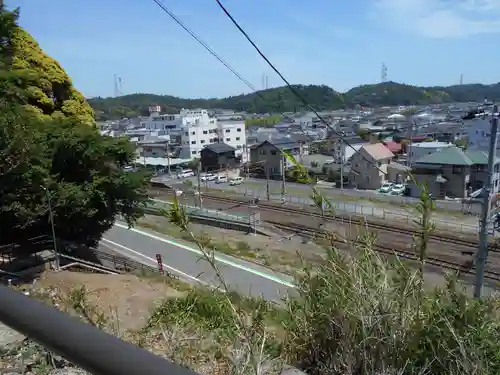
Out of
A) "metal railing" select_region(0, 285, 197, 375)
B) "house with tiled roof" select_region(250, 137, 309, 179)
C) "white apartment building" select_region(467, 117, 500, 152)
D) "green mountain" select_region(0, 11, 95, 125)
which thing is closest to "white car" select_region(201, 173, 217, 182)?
"house with tiled roof" select_region(250, 137, 309, 179)

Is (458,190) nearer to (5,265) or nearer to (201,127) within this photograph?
(5,265)

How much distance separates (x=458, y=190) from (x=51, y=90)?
55.5 ft

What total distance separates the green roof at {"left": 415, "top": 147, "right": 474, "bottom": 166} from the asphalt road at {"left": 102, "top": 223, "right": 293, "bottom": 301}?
42.1ft

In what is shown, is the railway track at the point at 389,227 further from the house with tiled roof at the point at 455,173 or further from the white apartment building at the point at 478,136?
the white apartment building at the point at 478,136

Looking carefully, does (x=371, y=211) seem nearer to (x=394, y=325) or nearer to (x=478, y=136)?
(x=478, y=136)

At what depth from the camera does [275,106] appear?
181 inches

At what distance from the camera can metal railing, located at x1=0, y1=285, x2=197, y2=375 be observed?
1.40 feet

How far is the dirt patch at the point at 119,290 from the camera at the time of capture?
4.85 m

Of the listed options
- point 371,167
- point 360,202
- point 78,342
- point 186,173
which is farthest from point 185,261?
point 186,173

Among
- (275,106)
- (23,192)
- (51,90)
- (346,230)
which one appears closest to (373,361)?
(346,230)

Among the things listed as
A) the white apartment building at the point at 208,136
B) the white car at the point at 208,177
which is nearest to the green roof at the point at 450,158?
the white car at the point at 208,177

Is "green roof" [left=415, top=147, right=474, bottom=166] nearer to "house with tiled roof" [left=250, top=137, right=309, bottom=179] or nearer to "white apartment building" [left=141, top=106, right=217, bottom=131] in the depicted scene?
"house with tiled roof" [left=250, top=137, right=309, bottom=179]

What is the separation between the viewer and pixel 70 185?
740 cm

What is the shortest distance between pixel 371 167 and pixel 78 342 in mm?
21660
